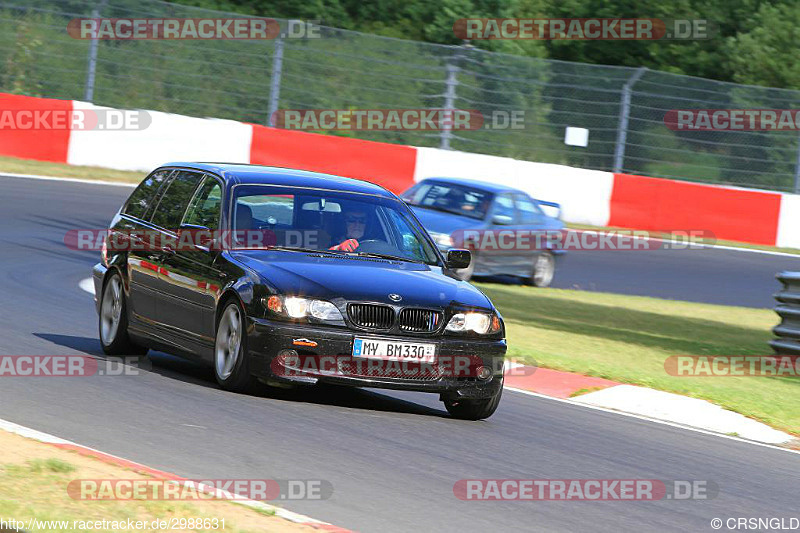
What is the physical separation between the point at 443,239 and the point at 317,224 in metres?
8.79

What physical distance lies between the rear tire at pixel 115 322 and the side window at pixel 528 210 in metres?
10.1

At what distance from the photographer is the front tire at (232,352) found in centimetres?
831

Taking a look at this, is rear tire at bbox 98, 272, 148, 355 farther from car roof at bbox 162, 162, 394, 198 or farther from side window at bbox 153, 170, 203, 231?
car roof at bbox 162, 162, 394, 198

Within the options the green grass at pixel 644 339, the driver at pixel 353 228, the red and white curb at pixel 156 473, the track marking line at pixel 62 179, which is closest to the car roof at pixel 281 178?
the driver at pixel 353 228

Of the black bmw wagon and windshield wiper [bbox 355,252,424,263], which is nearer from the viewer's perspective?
the black bmw wagon

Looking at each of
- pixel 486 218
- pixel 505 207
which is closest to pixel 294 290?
pixel 486 218

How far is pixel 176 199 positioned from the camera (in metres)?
9.87

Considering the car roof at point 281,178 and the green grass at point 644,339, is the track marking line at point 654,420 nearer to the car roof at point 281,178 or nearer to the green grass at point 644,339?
the green grass at point 644,339

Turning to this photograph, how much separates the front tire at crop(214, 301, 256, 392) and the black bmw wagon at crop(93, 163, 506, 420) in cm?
1

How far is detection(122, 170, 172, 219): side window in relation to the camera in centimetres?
1024

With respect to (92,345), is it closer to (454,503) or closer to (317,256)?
(317,256)

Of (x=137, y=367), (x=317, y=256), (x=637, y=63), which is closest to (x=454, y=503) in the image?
(x=317, y=256)

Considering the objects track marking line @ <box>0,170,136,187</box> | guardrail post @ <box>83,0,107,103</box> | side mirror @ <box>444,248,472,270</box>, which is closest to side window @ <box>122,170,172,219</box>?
side mirror @ <box>444,248,472,270</box>

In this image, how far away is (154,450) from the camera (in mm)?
6801
